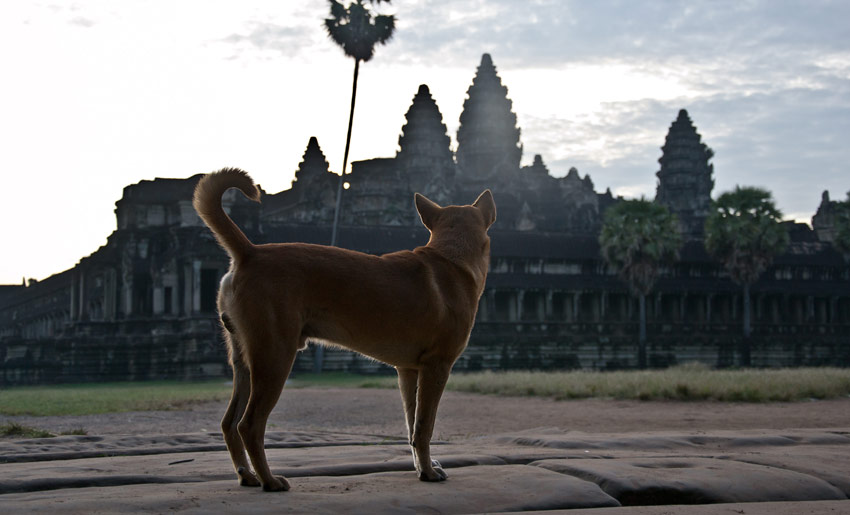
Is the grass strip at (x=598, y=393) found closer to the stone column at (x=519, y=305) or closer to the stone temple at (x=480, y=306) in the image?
the stone temple at (x=480, y=306)

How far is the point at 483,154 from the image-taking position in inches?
3184

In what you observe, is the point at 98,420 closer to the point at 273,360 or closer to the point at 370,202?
the point at 273,360

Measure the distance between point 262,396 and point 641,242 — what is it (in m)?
41.9

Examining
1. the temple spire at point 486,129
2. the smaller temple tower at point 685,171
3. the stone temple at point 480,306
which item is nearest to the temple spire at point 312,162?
the stone temple at point 480,306

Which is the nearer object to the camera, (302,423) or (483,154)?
(302,423)

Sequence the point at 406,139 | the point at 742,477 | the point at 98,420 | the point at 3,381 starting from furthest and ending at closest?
the point at 406,139, the point at 3,381, the point at 98,420, the point at 742,477

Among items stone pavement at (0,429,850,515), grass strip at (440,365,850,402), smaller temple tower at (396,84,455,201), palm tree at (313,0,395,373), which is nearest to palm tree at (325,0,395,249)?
palm tree at (313,0,395,373)

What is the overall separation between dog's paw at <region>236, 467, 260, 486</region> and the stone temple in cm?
3345

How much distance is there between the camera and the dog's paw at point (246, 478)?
5086mm

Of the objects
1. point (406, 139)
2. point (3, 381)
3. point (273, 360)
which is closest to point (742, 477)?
point (273, 360)

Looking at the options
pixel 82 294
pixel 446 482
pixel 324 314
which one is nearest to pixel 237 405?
pixel 324 314

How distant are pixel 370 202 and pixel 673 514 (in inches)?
2220

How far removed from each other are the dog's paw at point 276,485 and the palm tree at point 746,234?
43970mm

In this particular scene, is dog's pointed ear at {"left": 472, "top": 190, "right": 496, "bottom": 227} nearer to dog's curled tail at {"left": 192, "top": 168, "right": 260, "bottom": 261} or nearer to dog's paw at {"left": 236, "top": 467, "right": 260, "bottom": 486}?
dog's curled tail at {"left": 192, "top": 168, "right": 260, "bottom": 261}
